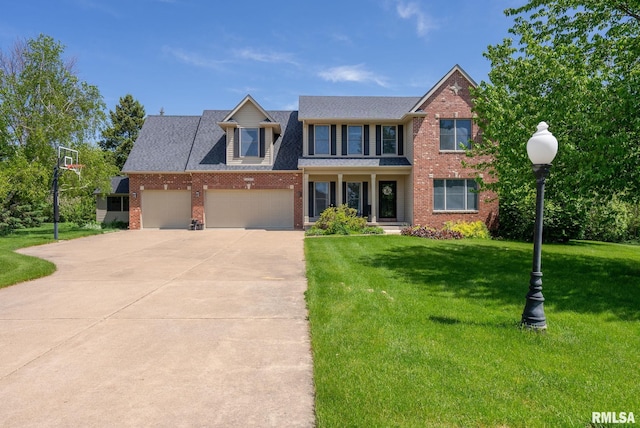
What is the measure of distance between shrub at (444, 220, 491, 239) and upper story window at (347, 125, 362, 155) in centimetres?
643

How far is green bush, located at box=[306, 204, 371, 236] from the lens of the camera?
1825 cm

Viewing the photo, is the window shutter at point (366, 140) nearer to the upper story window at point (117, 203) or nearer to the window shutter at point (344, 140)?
the window shutter at point (344, 140)

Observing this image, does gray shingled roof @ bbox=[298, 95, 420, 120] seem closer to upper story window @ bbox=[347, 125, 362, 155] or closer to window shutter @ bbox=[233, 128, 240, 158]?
upper story window @ bbox=[347, 125, 362, 155]

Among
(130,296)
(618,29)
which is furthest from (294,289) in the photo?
(618,29)

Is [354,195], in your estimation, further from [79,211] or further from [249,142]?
[79,211]

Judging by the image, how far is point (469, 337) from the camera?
4863mm

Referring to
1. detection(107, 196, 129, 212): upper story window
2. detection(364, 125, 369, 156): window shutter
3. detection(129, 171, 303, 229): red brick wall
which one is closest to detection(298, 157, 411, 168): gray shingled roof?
detection(364, 125, 369, 156): window shutter

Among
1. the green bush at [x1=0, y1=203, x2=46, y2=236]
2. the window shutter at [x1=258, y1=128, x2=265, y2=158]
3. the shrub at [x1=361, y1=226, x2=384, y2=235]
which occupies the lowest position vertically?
the shrub at [x1=361, y1=226, x2=384, y2=235]

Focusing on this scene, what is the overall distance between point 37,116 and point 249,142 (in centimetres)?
1111

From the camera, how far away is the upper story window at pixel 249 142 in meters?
22.0

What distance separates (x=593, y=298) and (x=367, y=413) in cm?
616

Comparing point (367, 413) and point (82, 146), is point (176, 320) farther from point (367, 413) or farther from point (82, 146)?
point (82, 146)

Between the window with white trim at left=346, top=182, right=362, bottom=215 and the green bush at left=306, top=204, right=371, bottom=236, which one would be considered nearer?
the green bush at left=306, top=204, right=371, bottom=236

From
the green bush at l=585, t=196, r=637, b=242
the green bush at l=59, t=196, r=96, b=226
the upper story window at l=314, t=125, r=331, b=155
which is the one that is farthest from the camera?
the green bush at l=59, t=196, r=96, b=226
